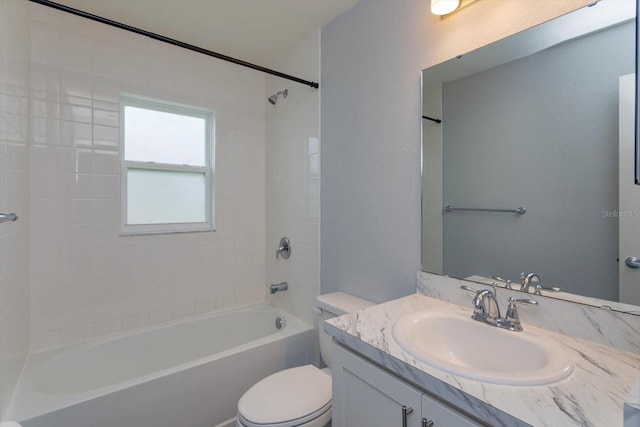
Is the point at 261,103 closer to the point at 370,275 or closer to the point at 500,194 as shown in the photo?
the point at 370,275

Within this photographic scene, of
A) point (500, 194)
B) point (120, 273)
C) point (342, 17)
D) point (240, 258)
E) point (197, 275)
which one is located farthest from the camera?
point (240, 258)

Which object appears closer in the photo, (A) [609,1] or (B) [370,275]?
(A) [609,1]

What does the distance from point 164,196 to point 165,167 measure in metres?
0.22

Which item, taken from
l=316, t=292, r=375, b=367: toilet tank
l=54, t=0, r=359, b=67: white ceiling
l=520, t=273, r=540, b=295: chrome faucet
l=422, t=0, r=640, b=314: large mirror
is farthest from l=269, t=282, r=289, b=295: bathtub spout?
l=54, t=0, r=359, b=67: white ceiling

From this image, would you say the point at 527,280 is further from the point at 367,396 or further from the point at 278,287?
the point at 278,287

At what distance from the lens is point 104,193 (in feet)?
6.47

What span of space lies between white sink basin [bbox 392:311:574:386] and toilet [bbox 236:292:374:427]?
578mm

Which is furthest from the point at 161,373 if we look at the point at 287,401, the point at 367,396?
the point at 367,396

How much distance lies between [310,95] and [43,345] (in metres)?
2.29

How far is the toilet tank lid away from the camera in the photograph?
1624 millimetres

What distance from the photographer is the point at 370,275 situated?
1692 millimetres

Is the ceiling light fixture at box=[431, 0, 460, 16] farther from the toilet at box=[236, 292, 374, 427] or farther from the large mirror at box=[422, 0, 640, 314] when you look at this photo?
the toilet at box=[236, 292, 374, 427]

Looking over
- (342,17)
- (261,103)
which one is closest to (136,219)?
(261,103)

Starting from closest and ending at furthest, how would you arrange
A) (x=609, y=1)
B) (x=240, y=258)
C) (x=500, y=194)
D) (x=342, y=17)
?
(x=609, y=1) → (x=500, y=194) → (x=342, y=17) → (x=240, y=258)
